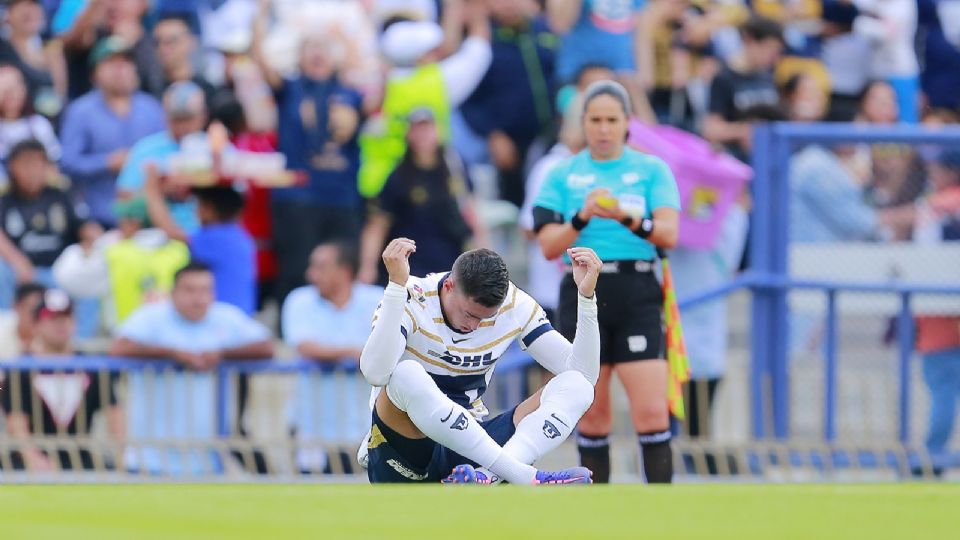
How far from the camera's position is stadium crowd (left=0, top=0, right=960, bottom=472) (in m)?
11.9

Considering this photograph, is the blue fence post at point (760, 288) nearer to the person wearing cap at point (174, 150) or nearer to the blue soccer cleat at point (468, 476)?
the blue soccer cleat at point (468, 476)

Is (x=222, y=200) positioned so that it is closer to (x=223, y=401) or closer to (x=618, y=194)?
(x=223, y=401)

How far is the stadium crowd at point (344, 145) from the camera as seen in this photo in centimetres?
1187

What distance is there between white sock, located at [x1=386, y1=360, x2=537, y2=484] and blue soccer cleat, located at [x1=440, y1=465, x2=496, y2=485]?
0.19ft

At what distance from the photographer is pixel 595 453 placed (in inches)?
395

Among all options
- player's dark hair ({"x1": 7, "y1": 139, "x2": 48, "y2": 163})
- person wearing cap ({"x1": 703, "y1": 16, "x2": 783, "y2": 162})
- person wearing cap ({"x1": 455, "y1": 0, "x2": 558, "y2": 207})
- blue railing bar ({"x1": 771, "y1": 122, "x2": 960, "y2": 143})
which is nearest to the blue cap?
player's dark hair ({"x1": 7, "y1": 139, "x2": 48, "y2": 163})

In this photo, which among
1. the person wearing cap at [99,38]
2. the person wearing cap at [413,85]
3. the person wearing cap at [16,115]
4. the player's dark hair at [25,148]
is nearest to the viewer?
the player's dark hair at [25,148]

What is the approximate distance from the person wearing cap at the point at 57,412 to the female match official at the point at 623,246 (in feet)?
10.6

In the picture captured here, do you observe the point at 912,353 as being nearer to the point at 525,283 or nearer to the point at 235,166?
the point at 525,283

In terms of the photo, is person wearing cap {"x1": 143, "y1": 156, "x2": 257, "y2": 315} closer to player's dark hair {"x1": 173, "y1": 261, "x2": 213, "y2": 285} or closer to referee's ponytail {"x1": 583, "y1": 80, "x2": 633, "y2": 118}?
player's dark hair {"x1": 173, "y1": 261, "x2": 213, "y2": 285}

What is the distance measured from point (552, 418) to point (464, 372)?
47cm

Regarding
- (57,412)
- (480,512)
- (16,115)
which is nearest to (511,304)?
(480,512)

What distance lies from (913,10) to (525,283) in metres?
4.36

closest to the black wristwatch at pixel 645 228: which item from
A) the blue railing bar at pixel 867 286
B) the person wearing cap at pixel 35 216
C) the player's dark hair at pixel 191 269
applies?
the blue railing bar at pixel 867 286
